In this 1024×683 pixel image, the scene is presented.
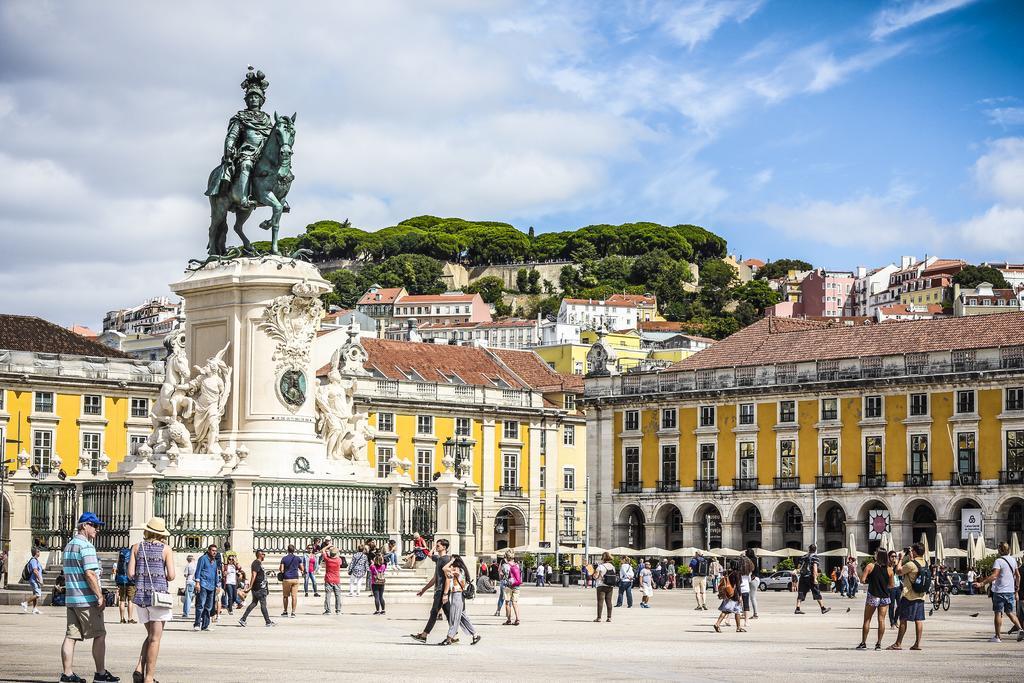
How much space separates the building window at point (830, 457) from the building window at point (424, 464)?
57.1ft

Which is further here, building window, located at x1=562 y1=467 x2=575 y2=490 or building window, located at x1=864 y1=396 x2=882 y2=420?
building window, located at x1=562 y1=467 x2=575 y2=490

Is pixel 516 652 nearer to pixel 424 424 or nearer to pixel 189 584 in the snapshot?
pixel 189 584

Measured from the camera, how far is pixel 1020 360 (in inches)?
2675

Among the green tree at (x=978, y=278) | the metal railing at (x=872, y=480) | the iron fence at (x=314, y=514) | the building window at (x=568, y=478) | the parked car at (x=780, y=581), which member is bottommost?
the parked car at (x=780, y=581)

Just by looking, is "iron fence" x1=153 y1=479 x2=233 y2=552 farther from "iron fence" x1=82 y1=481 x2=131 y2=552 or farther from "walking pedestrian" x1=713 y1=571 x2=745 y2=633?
"walking pedestrian" x1=713 y1=571 x2=745 y2=633

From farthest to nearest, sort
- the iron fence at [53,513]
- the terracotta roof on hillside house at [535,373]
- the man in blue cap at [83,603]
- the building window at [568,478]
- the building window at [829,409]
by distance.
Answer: the terracotta roof on hillside house at [535,373] < the building window at [568,478] < the building window at [829,409] < the iron fence at [53,513] < the man in blue cap at [83,603]

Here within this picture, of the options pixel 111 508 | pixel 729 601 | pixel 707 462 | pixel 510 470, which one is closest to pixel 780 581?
pixel 707 462

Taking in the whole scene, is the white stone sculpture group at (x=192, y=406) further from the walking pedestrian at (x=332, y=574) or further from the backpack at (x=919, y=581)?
the backpack at (x=919, y=581)

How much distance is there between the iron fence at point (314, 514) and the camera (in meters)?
29.5

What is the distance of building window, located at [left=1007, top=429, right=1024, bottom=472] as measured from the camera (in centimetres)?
6775

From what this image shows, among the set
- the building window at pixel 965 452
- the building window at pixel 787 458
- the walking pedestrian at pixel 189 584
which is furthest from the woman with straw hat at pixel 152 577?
the building window at pixel 787 458

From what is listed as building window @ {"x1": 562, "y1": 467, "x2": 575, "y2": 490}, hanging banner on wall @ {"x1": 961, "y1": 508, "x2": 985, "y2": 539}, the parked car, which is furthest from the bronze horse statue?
building window @ {"x1": 562, "y1": 467, "x2": 575, "y2": 490}

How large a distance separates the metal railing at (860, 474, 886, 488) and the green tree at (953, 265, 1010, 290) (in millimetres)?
95432

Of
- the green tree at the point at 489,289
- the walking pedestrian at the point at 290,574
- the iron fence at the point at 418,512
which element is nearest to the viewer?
the walking pedestrian at the point at 290,574
